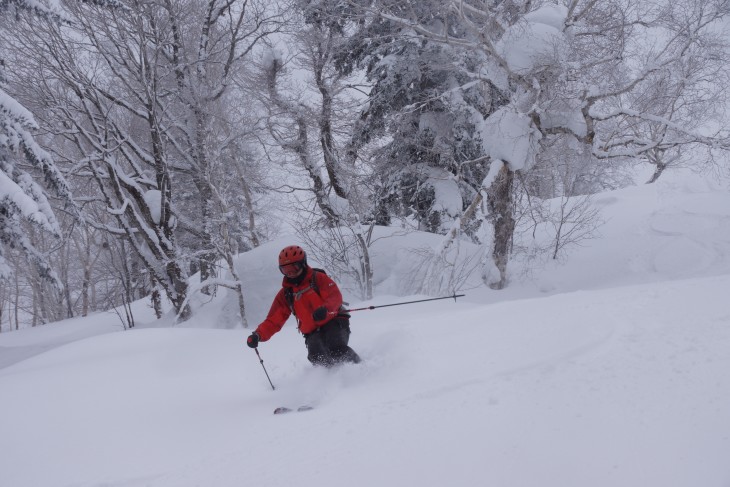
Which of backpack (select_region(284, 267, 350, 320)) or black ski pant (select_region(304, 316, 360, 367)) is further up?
backpack (select_region(284, 267, 350, 320))

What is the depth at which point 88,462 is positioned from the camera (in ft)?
11.3

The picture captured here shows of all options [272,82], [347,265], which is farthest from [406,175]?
[272,82]

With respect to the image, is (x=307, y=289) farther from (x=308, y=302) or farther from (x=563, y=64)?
(x=563, y=64)

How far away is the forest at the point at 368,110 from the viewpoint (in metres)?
10.1

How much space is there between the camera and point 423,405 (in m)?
3.40

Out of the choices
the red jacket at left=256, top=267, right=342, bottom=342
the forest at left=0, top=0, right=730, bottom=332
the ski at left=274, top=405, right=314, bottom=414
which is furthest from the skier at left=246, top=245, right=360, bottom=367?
the forest at left=0, top=0, right=730, bottom=332

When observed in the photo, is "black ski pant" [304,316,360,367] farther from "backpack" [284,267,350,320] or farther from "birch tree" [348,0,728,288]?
"birch tree" [348,0,728,288]

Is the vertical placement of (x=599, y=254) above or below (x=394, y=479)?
below

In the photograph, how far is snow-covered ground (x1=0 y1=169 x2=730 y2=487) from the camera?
2.63 m

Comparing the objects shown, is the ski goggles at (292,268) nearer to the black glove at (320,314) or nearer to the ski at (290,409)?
the black glove at (320,314)

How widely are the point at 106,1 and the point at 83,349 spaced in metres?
6.90

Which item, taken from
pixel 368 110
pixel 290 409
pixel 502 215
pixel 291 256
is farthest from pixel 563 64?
pixel 290 409

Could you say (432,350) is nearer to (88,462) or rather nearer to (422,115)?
(88,462)

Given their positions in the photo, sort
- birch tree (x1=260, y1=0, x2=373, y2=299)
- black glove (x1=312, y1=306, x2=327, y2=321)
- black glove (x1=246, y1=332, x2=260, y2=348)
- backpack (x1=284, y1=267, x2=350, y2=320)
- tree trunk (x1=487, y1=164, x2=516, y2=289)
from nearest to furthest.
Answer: black glove (x1=312, y1=306, x2=327, y2=321)
black glove (x1=246, y1=332, x2=260, y2=348)
backpack (x1=284, y1=267, x2=350, y2=320)
tree trunk (x1=487, y1=164, x2=516, y2=289)
birch tree (x1=260, y1=0, x2=373, y2=299)
